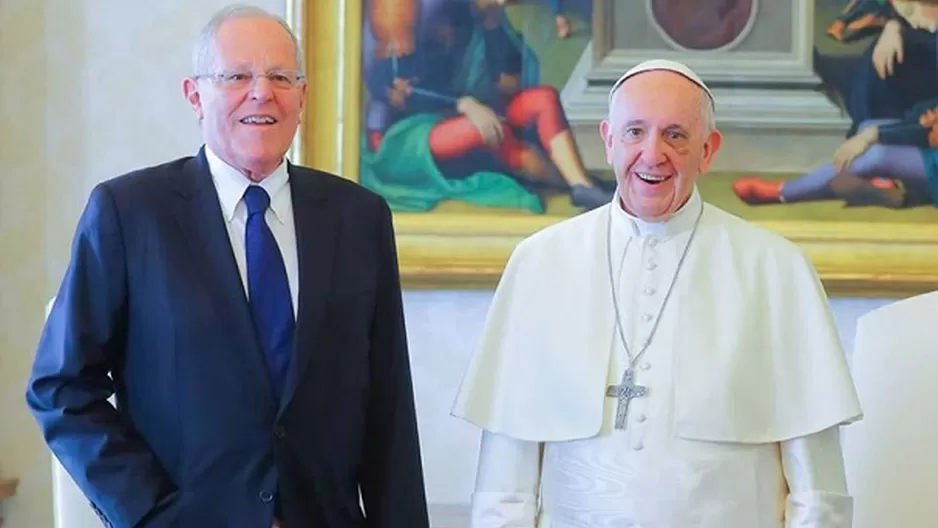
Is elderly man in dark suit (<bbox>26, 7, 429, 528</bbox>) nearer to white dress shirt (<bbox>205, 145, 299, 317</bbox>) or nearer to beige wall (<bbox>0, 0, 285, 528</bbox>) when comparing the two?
white dress shirt (<bbox>205, 145, 299, 317</bbox>)

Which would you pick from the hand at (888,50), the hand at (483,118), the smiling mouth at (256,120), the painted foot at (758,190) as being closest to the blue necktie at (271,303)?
the smiling mouth at (256,120)

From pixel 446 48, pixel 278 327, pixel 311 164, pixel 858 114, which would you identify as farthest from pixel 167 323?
pixel 858 114

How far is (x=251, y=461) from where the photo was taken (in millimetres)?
1750

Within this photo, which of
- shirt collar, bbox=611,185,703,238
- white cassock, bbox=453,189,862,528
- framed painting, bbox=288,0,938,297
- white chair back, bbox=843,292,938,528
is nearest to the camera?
white cassock, bbox=453,189,862,528

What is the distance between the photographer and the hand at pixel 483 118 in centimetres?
280

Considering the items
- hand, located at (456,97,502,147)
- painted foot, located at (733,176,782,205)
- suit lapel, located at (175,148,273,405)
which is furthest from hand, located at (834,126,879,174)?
suit lapel, located at (175,148,273,405)

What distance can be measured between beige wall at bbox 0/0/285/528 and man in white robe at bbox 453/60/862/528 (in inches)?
47.7

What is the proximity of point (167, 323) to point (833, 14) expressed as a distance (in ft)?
6.02

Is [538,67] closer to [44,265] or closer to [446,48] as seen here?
[446,48]

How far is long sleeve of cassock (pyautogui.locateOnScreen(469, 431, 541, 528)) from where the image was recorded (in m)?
2.01

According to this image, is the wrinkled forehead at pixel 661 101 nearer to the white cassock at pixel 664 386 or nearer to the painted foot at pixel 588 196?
the white cassock at pixel 664 386

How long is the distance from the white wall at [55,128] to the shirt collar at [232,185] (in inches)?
41.0

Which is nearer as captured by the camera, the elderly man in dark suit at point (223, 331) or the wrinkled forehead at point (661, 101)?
the elderly man in dark suit at point (223, 331)

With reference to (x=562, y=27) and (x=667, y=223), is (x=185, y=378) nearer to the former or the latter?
(x=667, y=223)
